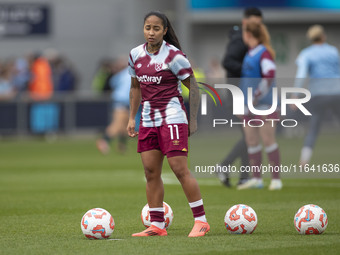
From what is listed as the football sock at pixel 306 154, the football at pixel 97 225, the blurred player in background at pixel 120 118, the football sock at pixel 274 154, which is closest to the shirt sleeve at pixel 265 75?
the football sock at pixel 274 154

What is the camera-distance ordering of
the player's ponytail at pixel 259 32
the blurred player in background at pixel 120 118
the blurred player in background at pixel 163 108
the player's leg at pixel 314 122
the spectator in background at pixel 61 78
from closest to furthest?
the blurred player in background at pixel 163 108 < the player's ponytail at pixel 259 32 < the player's leg at pixel 314 122 < the blurred player in background at pixel 120 118 < the spectator in background at pixel 61 78

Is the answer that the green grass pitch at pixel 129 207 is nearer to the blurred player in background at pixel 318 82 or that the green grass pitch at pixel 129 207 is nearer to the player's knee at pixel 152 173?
the blurred player in background at pixel 318 82

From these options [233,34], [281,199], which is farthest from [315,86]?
[281,199]

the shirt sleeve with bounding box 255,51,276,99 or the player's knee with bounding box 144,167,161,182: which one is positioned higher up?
the shirt sleeve with bounding box 255,51,276,99

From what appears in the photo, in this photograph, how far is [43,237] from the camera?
8422 mm

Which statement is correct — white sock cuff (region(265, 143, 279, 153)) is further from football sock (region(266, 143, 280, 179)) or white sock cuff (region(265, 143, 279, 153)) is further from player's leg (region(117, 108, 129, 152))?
player's leg (region(117, 108, 129, 152))

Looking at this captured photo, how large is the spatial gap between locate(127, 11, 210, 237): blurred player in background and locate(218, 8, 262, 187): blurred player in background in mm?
4596

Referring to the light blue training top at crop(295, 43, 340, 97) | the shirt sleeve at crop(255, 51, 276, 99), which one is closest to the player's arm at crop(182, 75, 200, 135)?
the shirt sleeve at crop(255, 51, 276, 99)

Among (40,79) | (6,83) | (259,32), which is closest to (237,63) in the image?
(259,32)

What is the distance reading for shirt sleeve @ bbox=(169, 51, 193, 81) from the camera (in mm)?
8266

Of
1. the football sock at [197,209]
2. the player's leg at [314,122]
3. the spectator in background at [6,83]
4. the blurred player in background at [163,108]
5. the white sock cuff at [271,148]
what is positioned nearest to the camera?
the blurred player in background at [163,108]

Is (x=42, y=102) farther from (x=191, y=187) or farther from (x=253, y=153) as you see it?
(x=191, y=187)

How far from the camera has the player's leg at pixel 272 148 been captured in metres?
12.6

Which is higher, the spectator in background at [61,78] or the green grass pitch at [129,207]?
the spectator in background at [61,78]
